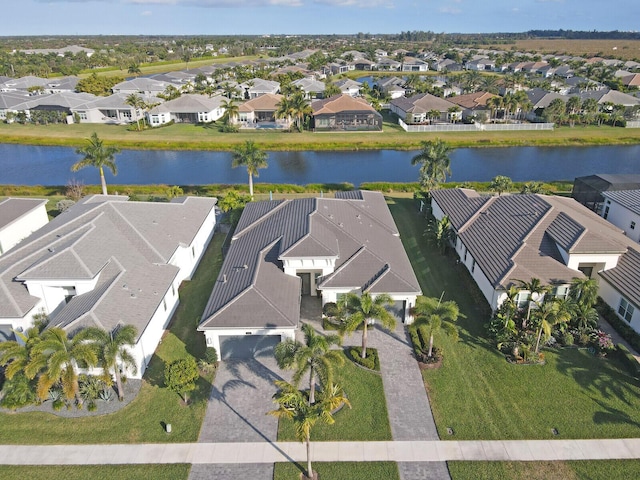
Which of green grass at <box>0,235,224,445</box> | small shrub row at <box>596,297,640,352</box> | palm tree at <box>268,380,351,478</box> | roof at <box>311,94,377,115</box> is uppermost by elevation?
roof at <box>311,94,377,115</box>

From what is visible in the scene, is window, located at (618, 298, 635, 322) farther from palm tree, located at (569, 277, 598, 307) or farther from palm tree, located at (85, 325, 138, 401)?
palm tree, located at (85, 325, 138, 401)

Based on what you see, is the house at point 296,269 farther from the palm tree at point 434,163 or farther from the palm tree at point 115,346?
the palm tree at point 434,163

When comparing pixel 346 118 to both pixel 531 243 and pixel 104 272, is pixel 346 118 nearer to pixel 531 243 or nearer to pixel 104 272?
pixel 531 243

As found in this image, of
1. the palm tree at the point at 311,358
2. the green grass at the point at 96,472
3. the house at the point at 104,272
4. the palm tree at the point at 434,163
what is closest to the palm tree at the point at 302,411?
the palm tree at the point at 311,358

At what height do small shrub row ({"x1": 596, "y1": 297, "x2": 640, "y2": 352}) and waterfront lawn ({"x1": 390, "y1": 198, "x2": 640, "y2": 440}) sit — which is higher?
small shrub row ({"x1": 596, "y1": 297, "x2": 640, "y2": 352})

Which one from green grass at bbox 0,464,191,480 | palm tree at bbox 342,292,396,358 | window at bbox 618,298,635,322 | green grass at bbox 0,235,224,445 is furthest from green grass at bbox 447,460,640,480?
green grass at bbox 0,235,224,445

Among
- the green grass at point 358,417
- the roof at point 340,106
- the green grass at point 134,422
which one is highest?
the roof at point 340,106
